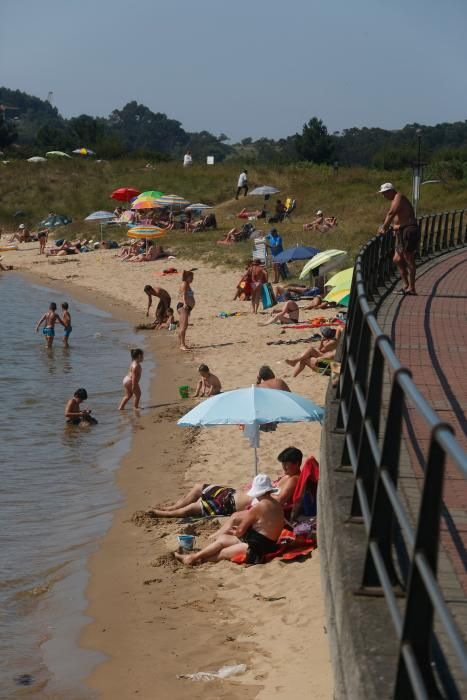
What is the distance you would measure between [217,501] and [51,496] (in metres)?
2.85

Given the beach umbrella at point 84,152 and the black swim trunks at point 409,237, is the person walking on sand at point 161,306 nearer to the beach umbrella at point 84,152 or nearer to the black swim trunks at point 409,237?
the black swim trunks at point 409,237

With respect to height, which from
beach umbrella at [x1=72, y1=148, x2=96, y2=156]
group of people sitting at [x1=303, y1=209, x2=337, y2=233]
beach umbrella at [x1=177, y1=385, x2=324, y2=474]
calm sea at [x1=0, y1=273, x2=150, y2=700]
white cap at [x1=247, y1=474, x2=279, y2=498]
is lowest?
calm sea at [x1=0, y1=273, x2=150, y2=700]

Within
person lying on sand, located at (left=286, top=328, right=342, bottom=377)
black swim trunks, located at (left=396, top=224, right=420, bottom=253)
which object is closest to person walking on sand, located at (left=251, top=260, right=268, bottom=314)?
person lying on sand, located at (left=286, top=328, right=342, bottom=377)

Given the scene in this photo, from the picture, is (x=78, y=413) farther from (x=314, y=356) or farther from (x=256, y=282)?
(x=256, y=282)

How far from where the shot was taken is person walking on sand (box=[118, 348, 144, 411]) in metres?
16.6

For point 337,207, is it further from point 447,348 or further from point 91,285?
point 447,348

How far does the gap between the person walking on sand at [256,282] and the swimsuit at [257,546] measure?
16681 millimetres

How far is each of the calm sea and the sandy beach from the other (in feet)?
0.75

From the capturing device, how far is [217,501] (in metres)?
10.5

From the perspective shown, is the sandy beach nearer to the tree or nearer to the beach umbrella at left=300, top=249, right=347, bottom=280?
the beach umbrella at left=300, top=249, right=347, bottom=280

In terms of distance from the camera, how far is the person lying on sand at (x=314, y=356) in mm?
17312

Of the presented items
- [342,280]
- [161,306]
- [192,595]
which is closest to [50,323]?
[161,306]

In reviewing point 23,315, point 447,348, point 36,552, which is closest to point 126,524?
point 36,552

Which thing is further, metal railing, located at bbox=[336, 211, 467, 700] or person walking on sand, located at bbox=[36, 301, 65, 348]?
person walking on sand, located at bbox=[36, 301, 65, 348]
